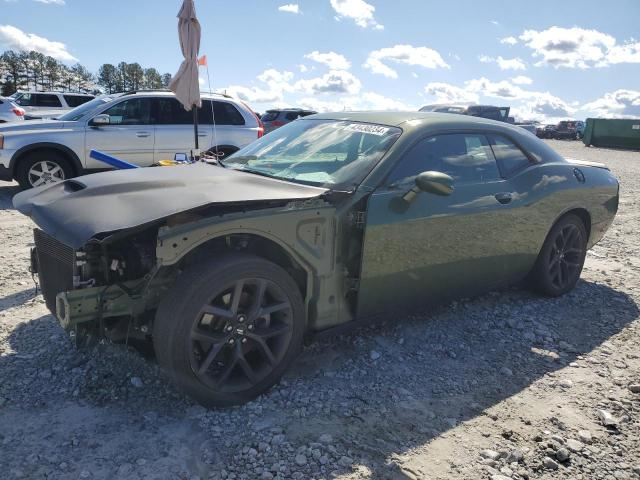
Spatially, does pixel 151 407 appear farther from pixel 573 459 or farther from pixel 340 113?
pixel 340 113

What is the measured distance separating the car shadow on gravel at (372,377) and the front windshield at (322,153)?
3.87ft

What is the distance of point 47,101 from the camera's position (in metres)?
19.9

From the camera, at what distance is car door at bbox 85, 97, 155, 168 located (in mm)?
8453

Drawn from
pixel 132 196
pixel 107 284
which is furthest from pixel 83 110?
pixel 107 284

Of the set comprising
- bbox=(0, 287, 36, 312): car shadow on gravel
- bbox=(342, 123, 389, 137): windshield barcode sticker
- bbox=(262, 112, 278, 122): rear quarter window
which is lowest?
bbox=(0, 287, 36, 312): car shadow on gravel

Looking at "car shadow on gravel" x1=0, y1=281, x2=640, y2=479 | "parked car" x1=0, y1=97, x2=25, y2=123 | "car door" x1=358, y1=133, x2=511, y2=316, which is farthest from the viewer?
"parked car" x1=0, y1=97, x2=25, y2=123

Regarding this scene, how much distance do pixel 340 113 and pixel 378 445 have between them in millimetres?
2591

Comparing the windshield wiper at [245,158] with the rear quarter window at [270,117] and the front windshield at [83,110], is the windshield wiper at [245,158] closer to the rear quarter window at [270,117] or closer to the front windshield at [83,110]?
the front windshield at [83,110]

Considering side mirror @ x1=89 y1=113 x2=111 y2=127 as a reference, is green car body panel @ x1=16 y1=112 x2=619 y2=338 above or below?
below

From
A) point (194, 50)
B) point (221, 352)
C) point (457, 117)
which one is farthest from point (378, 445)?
point (194, 50)

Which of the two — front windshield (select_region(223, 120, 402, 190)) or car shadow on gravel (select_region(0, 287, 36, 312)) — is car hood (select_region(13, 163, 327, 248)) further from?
car shadow on gravel (select_region(0, 287, 36, 312))

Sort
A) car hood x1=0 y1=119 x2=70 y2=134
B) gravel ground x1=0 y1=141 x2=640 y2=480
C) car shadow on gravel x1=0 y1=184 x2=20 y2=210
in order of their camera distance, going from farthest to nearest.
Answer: car hood x1=0 y1=119 x2=70 y2=134 → car shadow on gravel x1=0 y1=184 x2=20 y2=210 → gravel ground x1=0 y1=141 x2=640 y2=480

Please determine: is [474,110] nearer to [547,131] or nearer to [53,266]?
[53,266]

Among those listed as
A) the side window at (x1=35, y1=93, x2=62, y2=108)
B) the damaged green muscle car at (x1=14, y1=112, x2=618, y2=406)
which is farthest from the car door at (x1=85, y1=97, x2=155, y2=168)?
the side window at (x1=35, y1=93, x2=62, y2=108)
